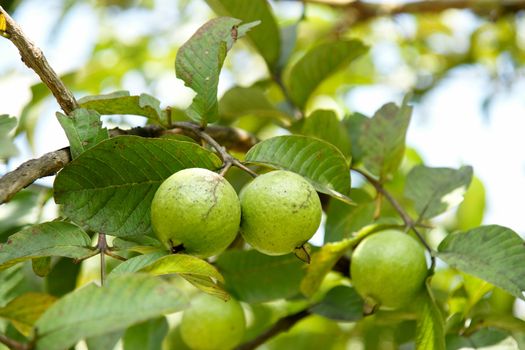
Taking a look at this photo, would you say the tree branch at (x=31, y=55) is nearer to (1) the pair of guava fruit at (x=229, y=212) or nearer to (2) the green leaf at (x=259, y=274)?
(1) the pair of guava fruit at (x=229, y=212)

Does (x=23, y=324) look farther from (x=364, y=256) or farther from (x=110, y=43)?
(x=110, y=43)

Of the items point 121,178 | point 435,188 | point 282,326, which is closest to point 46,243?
point 121,178

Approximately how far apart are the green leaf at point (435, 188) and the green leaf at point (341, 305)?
0.25 m

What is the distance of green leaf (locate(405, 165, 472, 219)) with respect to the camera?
1557 mm

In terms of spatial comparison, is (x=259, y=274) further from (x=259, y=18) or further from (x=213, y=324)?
(x=259, y=18)

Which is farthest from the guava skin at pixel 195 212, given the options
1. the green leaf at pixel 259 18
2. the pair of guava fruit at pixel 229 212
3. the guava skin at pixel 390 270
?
the green leaf at pixel 259 18

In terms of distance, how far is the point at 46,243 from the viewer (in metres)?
1.02

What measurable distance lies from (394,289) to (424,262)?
93mm

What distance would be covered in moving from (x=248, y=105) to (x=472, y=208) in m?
0.71

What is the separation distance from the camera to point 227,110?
189 centimetres

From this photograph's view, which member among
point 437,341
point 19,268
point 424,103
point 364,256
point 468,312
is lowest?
point 424,103

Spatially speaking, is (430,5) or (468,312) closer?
(468,312)

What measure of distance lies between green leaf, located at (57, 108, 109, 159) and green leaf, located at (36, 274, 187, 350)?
1.11 feet

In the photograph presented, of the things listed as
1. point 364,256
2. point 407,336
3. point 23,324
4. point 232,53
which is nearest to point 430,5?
point 232,53
